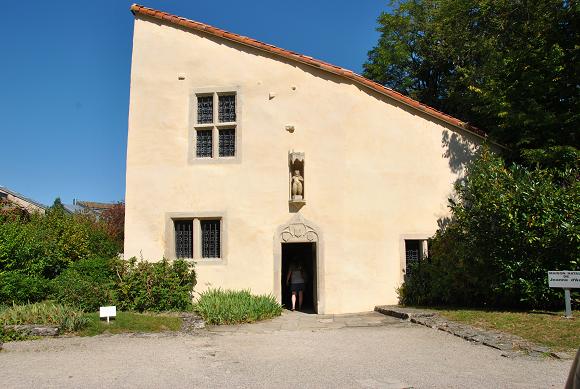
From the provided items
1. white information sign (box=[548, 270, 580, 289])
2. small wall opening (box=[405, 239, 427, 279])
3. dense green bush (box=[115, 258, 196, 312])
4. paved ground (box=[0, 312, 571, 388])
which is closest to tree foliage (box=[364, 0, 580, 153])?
small wall opening (box=[405, 239, 427, 279])

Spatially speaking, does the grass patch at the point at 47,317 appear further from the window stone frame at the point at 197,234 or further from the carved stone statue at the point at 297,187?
the carved stone statue at the point at 297,187

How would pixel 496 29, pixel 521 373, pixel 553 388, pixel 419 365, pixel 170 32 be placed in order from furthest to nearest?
pixel 496 29
pixel 170 32
pixel 419 365
pixel 521 373
pixel 553 388

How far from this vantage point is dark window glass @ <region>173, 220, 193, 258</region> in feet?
46.3

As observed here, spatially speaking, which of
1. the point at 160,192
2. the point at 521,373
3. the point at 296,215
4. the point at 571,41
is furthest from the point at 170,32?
the point at 521,373

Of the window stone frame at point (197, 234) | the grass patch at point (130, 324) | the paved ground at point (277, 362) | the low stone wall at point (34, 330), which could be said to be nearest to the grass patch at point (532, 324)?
the paved ground at point (277, 362)

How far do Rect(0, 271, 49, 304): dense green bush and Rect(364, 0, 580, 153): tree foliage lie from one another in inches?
522

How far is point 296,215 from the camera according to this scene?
13.8 metres

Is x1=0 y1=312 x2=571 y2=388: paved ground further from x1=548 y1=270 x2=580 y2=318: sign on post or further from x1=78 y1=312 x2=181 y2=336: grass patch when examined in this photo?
x1=548 y1=270 x2=580 y2=318: sign on post

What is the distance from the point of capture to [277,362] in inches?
293

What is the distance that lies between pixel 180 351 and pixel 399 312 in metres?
5.69

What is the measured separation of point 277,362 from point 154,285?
6.53m

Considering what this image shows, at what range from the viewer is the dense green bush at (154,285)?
12805 millimetres

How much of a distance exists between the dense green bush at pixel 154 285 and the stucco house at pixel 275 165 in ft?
1.84

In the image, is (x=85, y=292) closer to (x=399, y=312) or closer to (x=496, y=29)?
(x=399, y=312)
